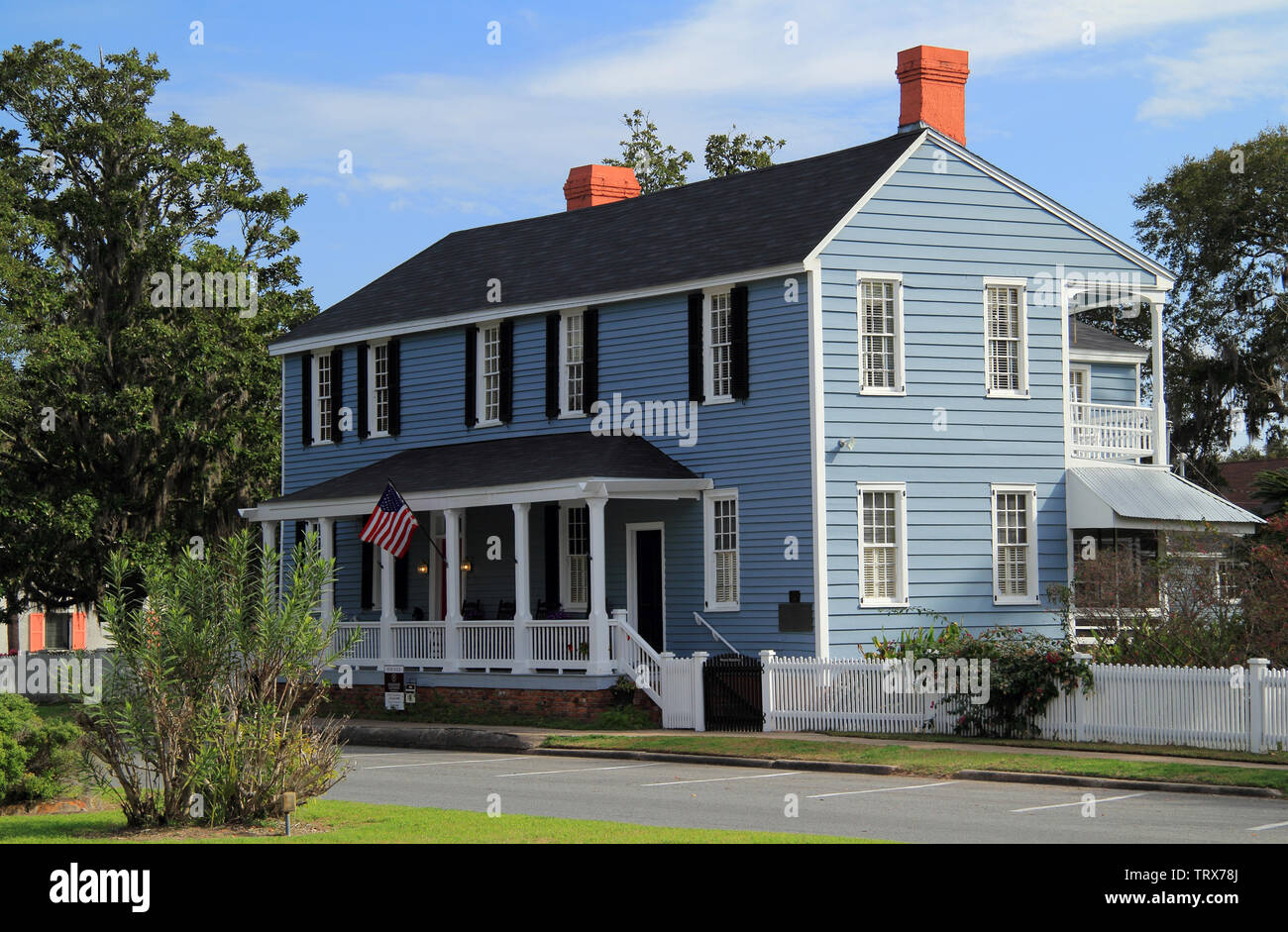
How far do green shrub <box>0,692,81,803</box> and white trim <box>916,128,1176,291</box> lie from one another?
17.4 meters

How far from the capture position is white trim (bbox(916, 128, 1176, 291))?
1079 inches

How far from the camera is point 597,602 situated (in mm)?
25734

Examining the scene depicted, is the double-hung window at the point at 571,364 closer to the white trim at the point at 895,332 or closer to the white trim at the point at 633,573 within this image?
the white trim at the point at 633,573

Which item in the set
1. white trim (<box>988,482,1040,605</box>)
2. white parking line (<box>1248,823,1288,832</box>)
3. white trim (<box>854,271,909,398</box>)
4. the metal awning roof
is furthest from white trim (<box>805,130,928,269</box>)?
white parking line (<box>1248,823,1288,832</box>)

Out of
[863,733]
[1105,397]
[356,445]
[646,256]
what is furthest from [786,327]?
[356,445]

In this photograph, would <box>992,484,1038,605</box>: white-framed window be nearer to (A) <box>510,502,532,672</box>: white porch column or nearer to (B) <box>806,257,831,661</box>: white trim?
(B) <box>806,257,831,661</box>: white trim

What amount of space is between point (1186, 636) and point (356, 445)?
1838 centimetres

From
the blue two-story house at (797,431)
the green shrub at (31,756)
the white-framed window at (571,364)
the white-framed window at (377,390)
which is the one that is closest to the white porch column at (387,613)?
the blue two-story house at (797,431)

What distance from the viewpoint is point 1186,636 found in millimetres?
22203

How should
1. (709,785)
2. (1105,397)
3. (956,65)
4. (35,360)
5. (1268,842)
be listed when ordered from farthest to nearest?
1. (35,360)
2. (1105,397)
3. (956,65)
4. (709,785)
5. (1268,842)

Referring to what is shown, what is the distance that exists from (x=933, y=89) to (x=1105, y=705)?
12.8 m

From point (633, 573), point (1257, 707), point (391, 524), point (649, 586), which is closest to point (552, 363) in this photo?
point (633, 573)

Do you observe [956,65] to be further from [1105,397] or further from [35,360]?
[35,360]

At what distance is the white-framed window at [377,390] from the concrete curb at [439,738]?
28.9 feet
